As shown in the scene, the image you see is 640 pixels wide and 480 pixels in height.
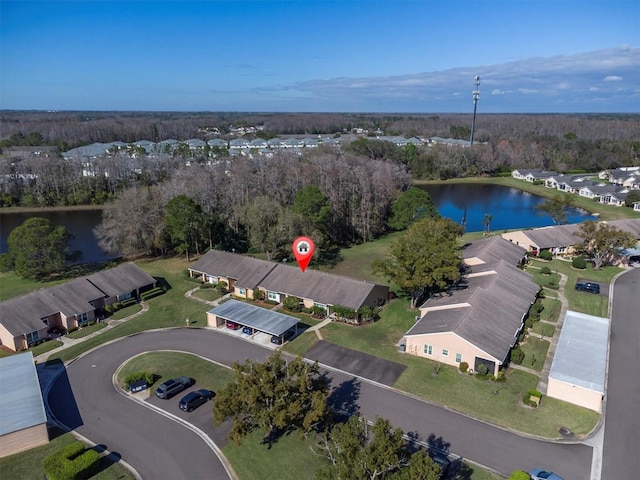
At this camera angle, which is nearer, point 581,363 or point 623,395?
point 623,395

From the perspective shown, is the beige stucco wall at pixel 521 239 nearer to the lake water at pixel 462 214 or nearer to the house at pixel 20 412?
the lake water at pixel 462 214

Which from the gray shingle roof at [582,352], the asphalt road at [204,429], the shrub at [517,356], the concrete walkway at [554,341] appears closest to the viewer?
the asphalt road at [204,429]

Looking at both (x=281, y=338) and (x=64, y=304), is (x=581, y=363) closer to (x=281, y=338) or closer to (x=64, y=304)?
(x=281, y=338)

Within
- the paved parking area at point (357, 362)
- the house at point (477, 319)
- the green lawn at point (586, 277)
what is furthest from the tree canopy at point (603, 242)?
the paved parking area at point (357, 362)

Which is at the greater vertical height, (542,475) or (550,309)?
(542,475)

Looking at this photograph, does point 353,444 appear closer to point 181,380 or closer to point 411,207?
point 181,380

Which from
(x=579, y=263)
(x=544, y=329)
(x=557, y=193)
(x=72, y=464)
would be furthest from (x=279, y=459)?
(x=557, y=193)
